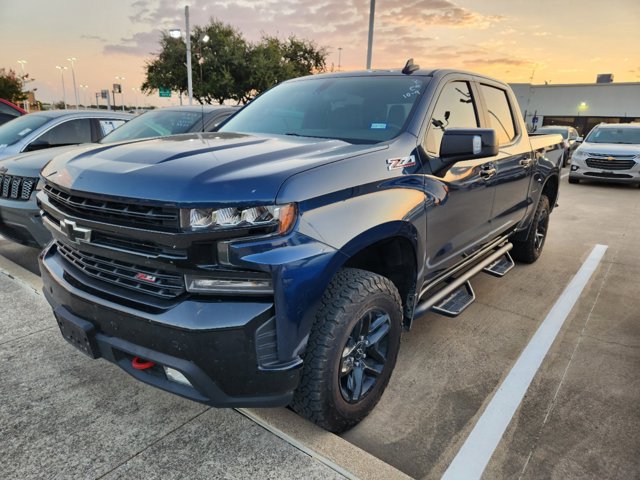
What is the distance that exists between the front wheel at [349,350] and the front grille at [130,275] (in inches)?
25.3

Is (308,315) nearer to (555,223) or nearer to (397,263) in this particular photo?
(397,263)

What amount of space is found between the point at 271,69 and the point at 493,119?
29.9 m

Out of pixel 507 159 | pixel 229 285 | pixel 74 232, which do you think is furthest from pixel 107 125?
pixel 229 285

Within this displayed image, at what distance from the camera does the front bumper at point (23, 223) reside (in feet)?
13.2

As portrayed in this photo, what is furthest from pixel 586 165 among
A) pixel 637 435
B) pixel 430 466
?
pixel 430 466

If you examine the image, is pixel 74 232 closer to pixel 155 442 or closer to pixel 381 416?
pixel 155 442

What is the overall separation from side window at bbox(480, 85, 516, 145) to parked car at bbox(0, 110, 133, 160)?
5202 mm

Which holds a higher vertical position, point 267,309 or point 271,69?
point 271,69

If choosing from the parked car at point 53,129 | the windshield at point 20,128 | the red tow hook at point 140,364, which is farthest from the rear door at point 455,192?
the windshield at point 20,128

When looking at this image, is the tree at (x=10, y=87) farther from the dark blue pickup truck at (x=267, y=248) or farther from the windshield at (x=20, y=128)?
the dark blue pickup truck at (x=267, y=248)

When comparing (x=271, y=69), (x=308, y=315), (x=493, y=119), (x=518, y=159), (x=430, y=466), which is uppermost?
(x=271, y=69)

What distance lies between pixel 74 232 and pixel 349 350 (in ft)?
4.61

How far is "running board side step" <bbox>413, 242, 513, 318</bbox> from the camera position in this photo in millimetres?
2914

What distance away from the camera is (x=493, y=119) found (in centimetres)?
392
